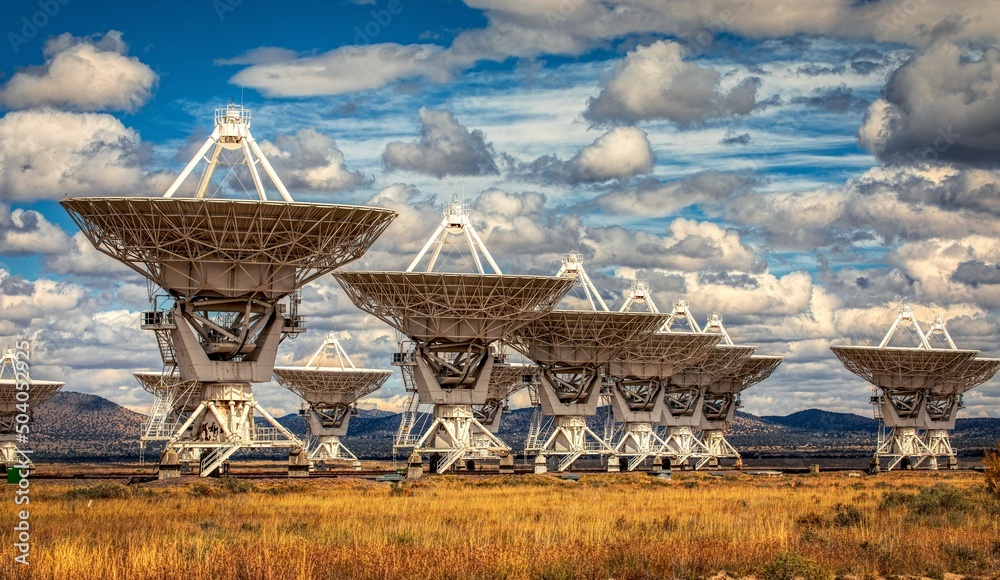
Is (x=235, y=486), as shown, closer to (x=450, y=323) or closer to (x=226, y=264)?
(x=226, y=264)

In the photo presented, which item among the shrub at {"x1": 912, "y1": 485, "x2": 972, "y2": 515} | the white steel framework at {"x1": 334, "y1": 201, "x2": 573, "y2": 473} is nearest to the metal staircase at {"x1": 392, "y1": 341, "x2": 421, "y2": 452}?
the white steel framework at {"x1": 334, "y1": 201, "x2": 573, "y2": 473}

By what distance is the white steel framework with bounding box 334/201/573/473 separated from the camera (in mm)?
61156

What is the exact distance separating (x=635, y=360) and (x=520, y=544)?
62378 millimetres

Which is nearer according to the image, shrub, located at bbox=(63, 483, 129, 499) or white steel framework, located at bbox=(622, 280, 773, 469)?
shrub, located at bbox=(63, 483, 129, 499)

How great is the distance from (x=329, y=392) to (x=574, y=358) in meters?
28.2

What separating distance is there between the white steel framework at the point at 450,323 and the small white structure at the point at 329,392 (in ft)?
85.1

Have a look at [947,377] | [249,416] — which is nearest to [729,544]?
[249,416]

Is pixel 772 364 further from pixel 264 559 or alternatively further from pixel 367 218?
pixel 264 559

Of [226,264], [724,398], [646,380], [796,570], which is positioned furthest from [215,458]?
[724,398]

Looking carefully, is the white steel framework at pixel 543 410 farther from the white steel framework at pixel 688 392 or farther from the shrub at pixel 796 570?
the shrub at pixel 796 570

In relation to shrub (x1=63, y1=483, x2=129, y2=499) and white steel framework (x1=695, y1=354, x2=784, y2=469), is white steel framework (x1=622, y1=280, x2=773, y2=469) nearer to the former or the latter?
white steel framework (x1=695, y1=354, x2=784, y2=469)

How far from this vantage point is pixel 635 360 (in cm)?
8569

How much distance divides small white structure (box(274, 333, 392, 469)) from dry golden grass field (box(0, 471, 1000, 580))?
48.7 m

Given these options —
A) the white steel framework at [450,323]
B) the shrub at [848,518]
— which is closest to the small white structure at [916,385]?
the white steel framework at [450,323]
